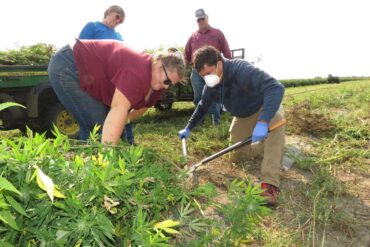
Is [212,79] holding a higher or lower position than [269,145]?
higher

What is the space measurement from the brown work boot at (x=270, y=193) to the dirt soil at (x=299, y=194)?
0.07 metres

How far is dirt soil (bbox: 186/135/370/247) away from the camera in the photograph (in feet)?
9.71

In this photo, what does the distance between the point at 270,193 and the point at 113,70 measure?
198 centimetres

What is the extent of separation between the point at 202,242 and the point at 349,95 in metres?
10.8

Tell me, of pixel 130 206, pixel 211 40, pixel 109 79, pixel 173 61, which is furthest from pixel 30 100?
pixel 130 206

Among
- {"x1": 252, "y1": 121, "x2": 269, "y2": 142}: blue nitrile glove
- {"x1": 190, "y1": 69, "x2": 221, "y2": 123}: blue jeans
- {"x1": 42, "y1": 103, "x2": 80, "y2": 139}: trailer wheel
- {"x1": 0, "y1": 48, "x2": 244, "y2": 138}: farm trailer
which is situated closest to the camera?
{"x1": 252, "y1": 121, "x2": 269, "y2": 142}: blue nitrile glove

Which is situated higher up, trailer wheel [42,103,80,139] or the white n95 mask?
the white n95 mask

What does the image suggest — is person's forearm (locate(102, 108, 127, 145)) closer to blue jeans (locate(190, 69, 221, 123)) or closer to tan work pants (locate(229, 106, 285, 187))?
tan work pants (locate(229, 106, 285, 187))

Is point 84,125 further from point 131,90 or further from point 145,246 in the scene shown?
point 145,246

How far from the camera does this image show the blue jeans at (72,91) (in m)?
3.22

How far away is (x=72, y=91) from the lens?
128 inches

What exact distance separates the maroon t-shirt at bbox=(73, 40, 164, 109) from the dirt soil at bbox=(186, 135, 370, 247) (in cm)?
82

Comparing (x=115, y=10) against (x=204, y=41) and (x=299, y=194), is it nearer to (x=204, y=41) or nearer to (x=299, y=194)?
(x=204, y=41)

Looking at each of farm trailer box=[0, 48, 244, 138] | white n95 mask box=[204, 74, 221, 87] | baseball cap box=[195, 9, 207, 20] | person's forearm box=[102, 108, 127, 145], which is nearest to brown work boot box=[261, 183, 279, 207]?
white n95 mask box=[204, 74, 221, 87]
